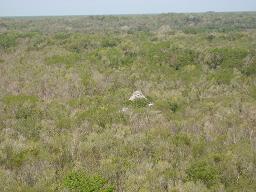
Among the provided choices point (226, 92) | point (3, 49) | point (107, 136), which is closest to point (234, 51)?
point (226, 92)

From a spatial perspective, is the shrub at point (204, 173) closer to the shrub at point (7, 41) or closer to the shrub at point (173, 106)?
the shrub at point (173, 106)

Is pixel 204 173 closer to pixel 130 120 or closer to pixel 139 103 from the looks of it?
pixel 130 120

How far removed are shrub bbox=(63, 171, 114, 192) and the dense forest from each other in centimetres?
2

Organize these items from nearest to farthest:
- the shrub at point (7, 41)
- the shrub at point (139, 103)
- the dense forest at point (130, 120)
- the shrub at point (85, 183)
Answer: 1. the shrub at point (85, 183)
2. the dense forest at point (130, 120)
3. the shrub at point (139, 103)
4. the shrub at point (7, 41)

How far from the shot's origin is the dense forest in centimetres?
731

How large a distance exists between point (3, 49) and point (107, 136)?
19.6 metres

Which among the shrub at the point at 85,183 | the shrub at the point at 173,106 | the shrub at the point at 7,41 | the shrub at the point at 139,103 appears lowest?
the shrub at the point at 173,106

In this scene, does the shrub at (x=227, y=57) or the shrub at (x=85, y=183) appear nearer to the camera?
the shrub at (x=85, y=183)

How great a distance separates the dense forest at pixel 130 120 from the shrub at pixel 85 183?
0.02 meters

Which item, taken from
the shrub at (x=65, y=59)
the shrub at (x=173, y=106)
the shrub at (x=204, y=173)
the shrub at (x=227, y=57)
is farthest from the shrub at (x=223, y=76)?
the shrub at (x=204, y=173)

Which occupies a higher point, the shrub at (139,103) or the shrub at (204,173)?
the shrub at (204,173)

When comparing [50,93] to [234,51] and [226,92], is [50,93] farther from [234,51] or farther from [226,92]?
[234,51]

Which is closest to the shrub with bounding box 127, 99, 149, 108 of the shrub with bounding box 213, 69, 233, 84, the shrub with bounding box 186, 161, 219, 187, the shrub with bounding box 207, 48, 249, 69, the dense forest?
the dense forest

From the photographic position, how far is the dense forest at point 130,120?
7.31 m
